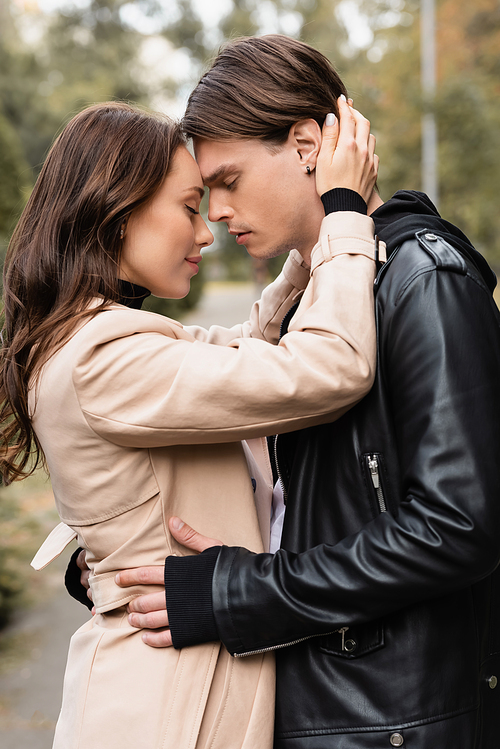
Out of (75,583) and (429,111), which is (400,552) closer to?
(75,583)

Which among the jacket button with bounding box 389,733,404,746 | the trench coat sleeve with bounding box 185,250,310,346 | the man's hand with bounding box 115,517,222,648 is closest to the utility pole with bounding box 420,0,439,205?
the trench coat sleeve with bounding box 185,250,310,346

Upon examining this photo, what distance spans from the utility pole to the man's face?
37.5 ft

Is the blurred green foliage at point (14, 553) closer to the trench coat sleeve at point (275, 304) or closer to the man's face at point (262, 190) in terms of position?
the trench coat sleeve at point (275, 304)

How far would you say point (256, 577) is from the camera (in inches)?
63.7

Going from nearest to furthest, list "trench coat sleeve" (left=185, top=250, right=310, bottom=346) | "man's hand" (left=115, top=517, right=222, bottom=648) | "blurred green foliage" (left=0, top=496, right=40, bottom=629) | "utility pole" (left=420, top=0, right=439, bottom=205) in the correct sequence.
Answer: "man's hand" (left=115, top=517, right=222, bottom=648), "trench coat sleeve" (left=185, top=250, right=310, bottom=346), "blurred green foliage" (left=0, top=496, right=40, bottom=629), "utility pole" (left=420, top=0, right=439, bottom=205)

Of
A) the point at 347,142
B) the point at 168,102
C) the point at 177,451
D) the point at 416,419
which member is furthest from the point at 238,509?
the point at 168,102

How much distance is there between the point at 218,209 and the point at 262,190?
177mm

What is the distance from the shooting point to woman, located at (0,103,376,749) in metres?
1.62

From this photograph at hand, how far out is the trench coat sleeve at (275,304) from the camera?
265 cm

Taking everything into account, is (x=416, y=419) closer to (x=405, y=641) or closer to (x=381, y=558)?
(x=381, y=558)

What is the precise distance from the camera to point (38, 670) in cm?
441

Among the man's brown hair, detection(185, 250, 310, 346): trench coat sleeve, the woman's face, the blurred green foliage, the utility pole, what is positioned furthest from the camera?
the utility pole

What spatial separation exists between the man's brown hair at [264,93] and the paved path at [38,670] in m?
3.29

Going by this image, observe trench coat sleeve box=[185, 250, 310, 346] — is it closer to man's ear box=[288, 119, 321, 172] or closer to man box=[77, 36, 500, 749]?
man's ear box=[288, 119, 321, 172]
